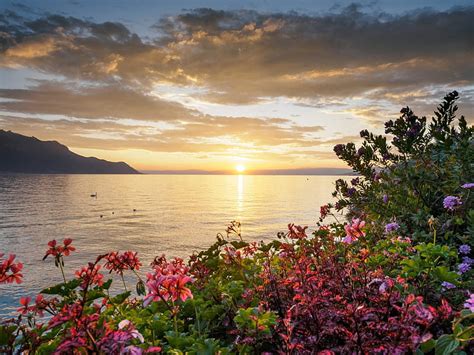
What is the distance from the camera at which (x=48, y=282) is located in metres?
28.3

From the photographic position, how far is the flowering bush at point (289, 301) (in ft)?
6.36

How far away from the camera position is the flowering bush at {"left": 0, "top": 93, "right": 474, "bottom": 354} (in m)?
1.94

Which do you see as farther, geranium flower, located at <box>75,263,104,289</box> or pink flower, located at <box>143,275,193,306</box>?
pink flower, located at <box>143,275,193,306</box>

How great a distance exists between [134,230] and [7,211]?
3639cm

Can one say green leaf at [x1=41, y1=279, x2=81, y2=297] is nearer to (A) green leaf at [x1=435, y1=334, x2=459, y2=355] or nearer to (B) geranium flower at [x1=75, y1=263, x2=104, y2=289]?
(B) geranium flower at [x1=75, y1=263, x2=104, y2=289]

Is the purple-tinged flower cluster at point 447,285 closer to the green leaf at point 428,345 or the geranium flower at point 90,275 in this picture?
the green leaf at point 428,345

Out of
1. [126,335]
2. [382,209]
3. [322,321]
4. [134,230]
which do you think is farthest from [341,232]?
[134,230]

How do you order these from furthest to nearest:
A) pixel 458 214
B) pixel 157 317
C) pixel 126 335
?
pixel 458 214 < pixel 157 317 < pixel 126 335

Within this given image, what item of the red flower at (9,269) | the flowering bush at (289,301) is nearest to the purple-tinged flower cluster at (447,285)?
the flowering bush at (289,301)

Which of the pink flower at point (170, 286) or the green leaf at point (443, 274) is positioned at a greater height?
the pink flower at point (170, 286)

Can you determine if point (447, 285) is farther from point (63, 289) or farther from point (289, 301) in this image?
point (63, 289)

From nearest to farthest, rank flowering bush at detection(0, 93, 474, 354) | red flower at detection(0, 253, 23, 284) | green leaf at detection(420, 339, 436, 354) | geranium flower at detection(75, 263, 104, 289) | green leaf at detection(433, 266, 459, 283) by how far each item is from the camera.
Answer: geranium flower at detection(75, 263, 104, 289) → flowering bush at detection(0, 93, 474, 354) → green leaf at detection(420, 339, 436, 354) → red flower at detection(0, 253, 23, 284) → green leaf at detection(433, 266, 459, 283)

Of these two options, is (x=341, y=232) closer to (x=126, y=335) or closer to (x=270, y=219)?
(x=126, y=335)

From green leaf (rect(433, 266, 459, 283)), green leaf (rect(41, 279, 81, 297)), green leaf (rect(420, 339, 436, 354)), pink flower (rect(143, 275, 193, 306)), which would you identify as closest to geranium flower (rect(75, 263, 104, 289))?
green leaf (rect(41, 279, 81, 297))
